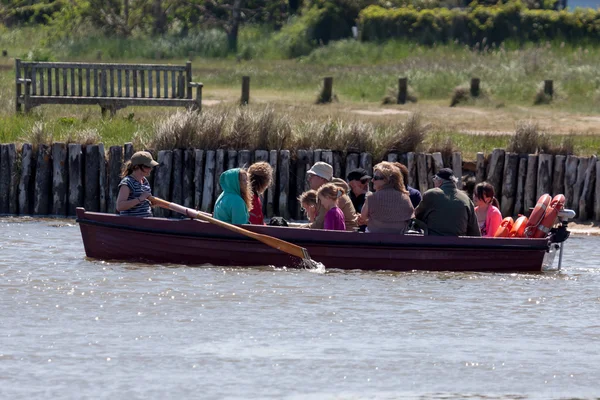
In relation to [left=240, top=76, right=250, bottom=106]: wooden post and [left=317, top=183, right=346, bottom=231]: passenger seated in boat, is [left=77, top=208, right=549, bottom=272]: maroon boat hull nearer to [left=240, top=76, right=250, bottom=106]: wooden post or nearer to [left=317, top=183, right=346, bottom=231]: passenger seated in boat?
[left=317, top=183, right=346, bottom=231]: passenger seated in boat

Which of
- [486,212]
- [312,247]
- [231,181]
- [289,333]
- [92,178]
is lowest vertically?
[289,333]

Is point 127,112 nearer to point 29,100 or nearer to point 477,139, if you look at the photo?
point 29,100

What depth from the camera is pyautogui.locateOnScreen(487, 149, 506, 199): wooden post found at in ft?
62.4

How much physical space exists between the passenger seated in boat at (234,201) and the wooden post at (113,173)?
184 inches

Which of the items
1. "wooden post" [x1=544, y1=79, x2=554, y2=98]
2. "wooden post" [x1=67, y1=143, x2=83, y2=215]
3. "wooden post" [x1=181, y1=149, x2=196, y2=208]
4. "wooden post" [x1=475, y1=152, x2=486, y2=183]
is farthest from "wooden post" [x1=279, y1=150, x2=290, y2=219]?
"wooden post" [x1=544, y1=79, x2=554, y2=98]

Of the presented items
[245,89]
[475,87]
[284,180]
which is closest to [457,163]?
[284,180]

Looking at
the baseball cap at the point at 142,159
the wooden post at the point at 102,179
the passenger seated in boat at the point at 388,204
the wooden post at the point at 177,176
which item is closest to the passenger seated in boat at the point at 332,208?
the passenger seated in boat at the point at 388,204

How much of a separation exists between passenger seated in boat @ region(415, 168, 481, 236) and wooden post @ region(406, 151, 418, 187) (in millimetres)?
4480

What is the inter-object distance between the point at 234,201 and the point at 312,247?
1049 mm

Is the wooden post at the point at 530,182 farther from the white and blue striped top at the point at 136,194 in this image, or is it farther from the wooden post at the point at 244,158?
the white and blue striped top at the point at 136,194

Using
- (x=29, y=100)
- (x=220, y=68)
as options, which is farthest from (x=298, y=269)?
(x=220, y=68)

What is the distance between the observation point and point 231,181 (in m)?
14.3

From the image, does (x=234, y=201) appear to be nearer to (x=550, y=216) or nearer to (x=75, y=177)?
(x=550, y=216)

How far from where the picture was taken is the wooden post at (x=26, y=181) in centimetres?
1906
